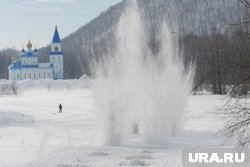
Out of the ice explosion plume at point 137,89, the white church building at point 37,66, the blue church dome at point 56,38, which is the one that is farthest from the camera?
the white church building at point 37,66

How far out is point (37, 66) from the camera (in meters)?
115

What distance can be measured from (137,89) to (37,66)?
97986mm

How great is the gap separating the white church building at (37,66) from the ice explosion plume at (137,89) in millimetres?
93667

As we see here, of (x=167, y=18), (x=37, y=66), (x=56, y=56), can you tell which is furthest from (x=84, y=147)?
(x=167, y=18)

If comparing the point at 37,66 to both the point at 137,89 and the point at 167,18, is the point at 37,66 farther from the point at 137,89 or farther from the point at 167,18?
the point at 137,89

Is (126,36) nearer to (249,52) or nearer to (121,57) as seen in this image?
(121,57)

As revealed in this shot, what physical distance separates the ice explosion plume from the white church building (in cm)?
9367

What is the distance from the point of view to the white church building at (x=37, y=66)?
11481cm

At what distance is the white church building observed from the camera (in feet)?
377

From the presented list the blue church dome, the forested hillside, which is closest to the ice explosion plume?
the blue church dome

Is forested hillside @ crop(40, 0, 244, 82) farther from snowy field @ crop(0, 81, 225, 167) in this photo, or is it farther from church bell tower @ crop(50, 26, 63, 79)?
snowy field @ crop(0, 81, 225, 167)

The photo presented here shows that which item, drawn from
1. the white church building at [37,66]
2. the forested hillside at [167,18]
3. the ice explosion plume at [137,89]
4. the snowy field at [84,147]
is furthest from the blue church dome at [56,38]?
the ice explosion plume at [137,89]

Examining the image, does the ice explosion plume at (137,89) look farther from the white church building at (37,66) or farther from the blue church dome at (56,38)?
the white church building at (37,66)

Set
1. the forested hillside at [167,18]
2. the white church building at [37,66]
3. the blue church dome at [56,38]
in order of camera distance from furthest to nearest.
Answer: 1. the forested hillside at [167,18]
2. the white church building at [37,66]
3. the blue church dome at [56,38]
